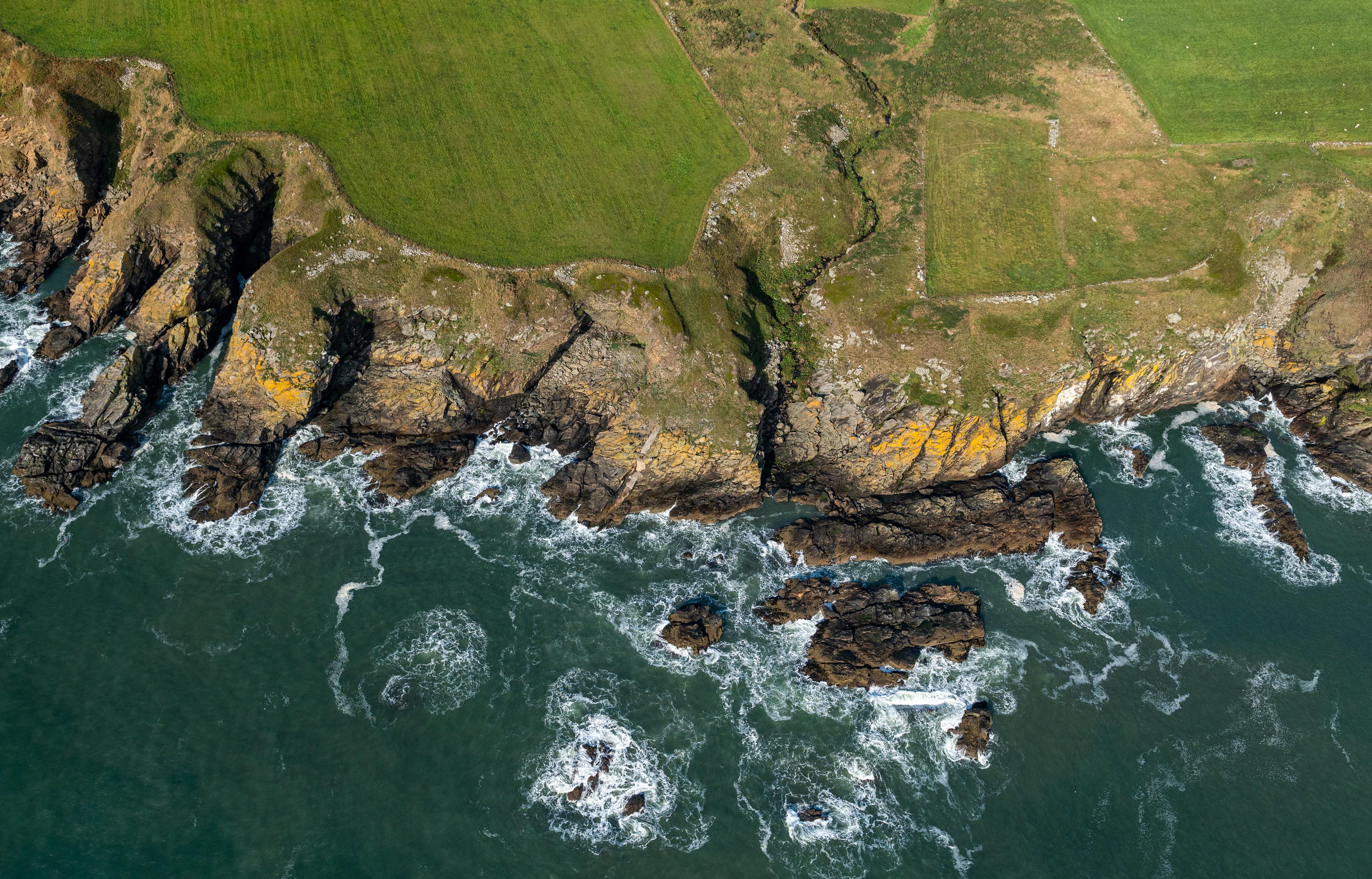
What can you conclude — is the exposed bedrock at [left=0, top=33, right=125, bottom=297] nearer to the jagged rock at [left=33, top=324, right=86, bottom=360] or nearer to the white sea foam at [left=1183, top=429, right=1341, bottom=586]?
the jagged rock at [left=33, top=324, right=86, bottom=360]

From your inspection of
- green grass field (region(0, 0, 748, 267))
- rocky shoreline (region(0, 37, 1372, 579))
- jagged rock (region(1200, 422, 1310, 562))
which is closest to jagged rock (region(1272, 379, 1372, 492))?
rocky shoreline (region(0, 37, 1372, 579))

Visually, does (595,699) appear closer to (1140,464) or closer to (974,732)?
(974,732)

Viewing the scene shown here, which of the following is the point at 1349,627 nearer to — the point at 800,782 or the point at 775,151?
the point at 800,782

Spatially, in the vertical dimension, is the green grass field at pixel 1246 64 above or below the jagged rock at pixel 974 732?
above

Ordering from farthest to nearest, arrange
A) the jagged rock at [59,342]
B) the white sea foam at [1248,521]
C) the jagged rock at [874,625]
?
the jagged rock at [59,342] < the white sea foam at [1248,521] < the jagged rock at [874,625]

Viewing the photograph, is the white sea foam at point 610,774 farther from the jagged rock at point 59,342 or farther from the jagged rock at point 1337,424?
the jagged rock at point 1337,424

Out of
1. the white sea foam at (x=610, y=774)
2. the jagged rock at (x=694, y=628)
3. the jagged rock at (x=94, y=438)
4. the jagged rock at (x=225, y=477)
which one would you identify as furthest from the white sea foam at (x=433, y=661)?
the jagged rock at (x=94, y=438)

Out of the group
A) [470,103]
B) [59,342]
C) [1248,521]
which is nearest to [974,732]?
[1248,521]
